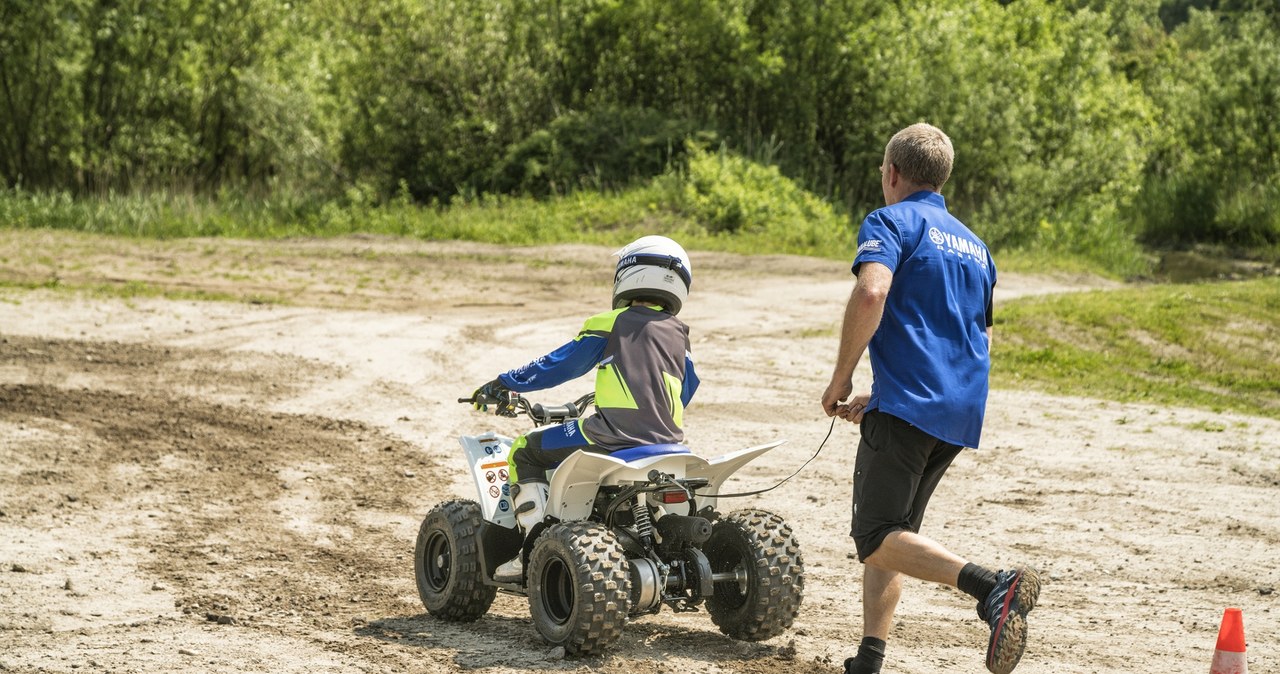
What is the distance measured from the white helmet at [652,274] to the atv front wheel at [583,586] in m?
0.97

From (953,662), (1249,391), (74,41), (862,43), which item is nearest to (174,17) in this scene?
(74,41)

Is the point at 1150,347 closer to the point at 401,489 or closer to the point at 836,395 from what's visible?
the point at 401,489

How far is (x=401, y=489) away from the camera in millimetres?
8984

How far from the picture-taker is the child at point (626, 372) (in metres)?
5.46

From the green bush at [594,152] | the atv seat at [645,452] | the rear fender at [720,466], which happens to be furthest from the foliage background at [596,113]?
the atv seat at [645,452]

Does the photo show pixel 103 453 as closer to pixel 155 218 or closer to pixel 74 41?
pixel 155 218

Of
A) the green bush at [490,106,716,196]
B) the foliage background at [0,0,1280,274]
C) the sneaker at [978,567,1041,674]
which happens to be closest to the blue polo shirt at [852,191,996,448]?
the sneaker at [978,567,1041,674]

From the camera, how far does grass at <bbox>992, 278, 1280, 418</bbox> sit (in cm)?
1308

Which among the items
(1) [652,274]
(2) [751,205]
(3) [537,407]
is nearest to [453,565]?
(3) [537,407]

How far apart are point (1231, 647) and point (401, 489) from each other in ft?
18.8

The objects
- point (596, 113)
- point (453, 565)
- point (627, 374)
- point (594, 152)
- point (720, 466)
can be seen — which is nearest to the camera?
point (627, 374)

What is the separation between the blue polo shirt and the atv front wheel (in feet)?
3.88

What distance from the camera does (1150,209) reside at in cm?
3016

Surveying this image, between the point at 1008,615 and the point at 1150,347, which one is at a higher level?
the point at 1008,615
